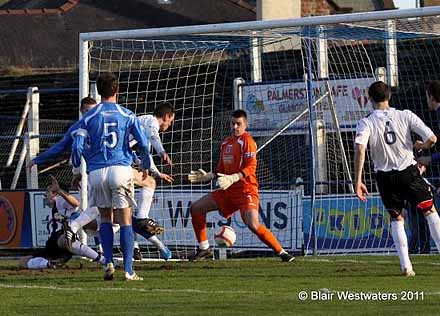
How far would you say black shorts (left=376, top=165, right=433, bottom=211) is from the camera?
13508 mm

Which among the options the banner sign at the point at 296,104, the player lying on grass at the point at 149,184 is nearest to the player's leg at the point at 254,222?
the player lying on grass at the point at 149,184

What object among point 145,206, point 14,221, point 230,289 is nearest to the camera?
point 230,289

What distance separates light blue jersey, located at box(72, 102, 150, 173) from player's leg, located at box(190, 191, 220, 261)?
9.40 ft

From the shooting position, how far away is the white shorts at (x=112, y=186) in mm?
13227

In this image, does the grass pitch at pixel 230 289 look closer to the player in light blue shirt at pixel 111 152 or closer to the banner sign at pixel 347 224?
the player in light blue shirt at pixel 111 152

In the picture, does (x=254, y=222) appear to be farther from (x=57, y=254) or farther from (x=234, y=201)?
(x=57, y=254)

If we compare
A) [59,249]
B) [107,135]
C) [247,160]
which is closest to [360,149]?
[107,135]

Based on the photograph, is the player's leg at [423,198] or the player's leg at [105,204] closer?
the player's leg at [105,204]

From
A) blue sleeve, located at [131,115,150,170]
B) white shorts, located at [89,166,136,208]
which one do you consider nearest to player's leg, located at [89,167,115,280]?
white shorts, located at [89,166,136,208]

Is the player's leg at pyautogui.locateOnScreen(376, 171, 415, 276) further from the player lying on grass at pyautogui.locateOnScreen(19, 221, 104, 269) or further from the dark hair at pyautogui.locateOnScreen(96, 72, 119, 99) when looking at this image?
the player lying on grass at pyautogui.locateOnScreen(19, 221, 104, 269)

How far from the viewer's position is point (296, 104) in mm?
21828

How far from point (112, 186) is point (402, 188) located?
116 inches

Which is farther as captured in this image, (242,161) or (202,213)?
Result: (202,213)

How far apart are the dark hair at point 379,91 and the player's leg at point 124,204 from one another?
262cm
